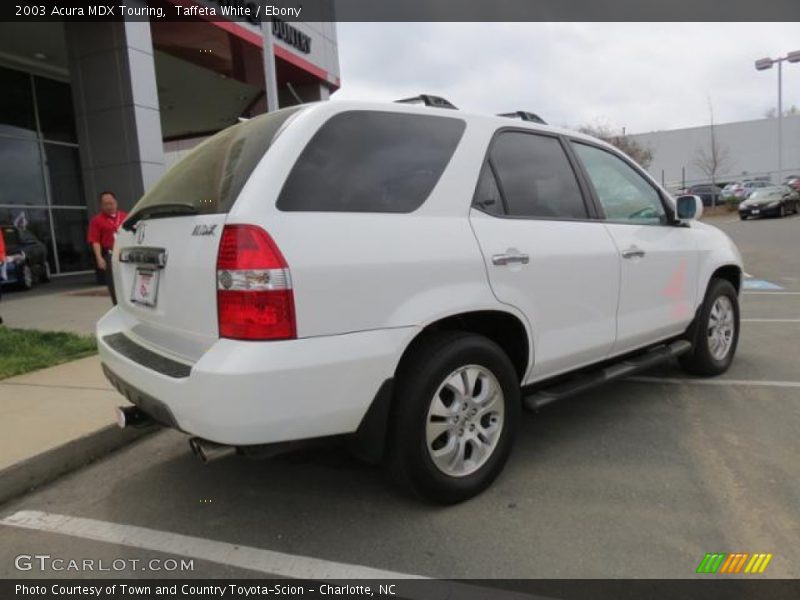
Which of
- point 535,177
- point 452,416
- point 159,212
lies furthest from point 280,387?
point 535,177

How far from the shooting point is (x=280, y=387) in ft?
7.63

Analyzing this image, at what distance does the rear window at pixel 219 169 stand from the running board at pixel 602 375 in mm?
1868

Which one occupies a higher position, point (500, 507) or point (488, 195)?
point (488, 195)

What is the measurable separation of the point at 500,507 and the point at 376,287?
4.16ft

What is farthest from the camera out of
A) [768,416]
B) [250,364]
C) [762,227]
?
[762,227]

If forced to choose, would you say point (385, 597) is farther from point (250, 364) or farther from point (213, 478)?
point (213, 478)

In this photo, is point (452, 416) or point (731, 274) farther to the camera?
point (731, 274)

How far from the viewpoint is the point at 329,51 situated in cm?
1859

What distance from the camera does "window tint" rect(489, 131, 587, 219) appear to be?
10.7 feet

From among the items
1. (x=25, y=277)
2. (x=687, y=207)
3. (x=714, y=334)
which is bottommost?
(x=714, y=334)

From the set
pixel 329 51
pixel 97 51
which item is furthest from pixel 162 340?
pixel 329 51

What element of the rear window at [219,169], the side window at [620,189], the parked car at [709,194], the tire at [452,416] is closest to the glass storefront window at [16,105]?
the rear window at [219,169]

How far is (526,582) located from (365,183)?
1747 millimetres

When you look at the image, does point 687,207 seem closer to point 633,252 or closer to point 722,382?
point 633,252
